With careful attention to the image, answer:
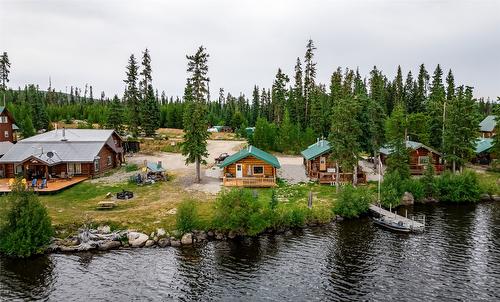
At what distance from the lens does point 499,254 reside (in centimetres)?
2772

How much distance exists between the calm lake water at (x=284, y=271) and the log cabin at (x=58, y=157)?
20212 mm

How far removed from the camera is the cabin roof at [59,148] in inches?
1769

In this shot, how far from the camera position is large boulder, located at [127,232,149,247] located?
29038 millimetres

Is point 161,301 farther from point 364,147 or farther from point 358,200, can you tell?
point 364,147

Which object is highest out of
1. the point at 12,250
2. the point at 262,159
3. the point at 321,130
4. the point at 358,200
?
the point at 321,130

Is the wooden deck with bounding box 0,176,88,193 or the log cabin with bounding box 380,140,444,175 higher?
the log cabin with bounding box 380,140,444,175

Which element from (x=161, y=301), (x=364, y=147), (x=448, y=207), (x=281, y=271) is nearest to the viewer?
(x=161, y=301)

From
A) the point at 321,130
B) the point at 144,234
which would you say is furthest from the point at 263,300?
the point at 321,130

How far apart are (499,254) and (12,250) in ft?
108

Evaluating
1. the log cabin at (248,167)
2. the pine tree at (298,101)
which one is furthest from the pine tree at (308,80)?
the log cabin at (248,167)

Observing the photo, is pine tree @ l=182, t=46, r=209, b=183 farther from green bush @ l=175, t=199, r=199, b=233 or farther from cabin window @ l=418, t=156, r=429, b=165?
cabin window @ l=418, t=156, r=429, b=165

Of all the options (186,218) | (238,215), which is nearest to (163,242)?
(186,218)

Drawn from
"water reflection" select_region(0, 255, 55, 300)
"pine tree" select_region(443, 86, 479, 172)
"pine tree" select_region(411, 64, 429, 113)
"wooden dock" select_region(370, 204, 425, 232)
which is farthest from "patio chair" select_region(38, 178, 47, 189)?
"pine tree" select_region(411, 64, 429, 113)

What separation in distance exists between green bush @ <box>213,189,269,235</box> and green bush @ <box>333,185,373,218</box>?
868cm
